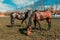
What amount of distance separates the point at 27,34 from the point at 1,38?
7.24ft

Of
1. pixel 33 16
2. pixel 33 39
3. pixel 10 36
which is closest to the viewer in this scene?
pixel 33 39

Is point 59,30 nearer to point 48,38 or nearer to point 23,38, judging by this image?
point 48,38

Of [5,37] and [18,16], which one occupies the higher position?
[18,16]

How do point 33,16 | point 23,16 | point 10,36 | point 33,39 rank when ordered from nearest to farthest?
point 33,39 < point 10,36 < point 33,16 < point 23,16

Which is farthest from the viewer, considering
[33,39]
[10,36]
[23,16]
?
[23,16]

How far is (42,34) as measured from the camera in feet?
44.1

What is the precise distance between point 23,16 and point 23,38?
A: 6.29 metres

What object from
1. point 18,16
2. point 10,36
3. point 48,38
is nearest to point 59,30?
point 48,38

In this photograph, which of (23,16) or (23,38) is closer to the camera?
(23,38)

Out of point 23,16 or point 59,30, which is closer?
point 59,30

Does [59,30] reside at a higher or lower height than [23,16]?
lower

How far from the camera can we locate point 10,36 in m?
13.3

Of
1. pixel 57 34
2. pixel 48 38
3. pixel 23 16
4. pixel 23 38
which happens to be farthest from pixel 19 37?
pixel 23 16

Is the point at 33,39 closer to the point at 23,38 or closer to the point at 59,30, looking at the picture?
the point at 23,38
